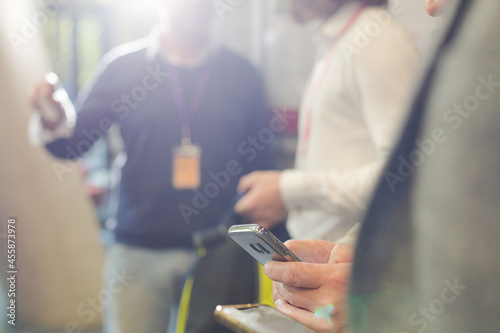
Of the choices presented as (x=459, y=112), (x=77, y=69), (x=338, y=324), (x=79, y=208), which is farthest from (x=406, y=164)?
(x=77, y=69)

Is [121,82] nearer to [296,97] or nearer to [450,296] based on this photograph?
[296,97]

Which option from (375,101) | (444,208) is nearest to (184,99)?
(375,101)

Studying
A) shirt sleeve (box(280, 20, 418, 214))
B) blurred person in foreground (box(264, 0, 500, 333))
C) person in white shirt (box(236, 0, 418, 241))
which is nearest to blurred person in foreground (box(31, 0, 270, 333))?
person in white shirt (box(236, 0, 418, 241))

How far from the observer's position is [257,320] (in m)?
0.38

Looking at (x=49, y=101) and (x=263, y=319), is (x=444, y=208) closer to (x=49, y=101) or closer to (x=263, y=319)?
(x=263, y=319)

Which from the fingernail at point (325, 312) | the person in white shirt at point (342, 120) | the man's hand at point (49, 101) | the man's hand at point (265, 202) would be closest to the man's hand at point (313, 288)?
the fingernail at point (325, 312)

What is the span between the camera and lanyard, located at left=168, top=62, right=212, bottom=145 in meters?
1.58

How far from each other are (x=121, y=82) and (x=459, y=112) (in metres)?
1.47

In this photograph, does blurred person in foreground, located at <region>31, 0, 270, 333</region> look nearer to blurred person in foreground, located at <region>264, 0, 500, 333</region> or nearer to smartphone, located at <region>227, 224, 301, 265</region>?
smartphone, located at <region>227, 224, 301, 265</region>

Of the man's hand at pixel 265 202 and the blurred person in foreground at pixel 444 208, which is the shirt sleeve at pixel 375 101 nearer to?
the man's hand at pixel 265 202

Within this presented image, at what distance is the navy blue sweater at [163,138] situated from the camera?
1549 mm

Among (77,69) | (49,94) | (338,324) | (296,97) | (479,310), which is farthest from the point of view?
(77,69)

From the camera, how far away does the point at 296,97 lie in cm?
207

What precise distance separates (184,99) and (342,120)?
66cm
